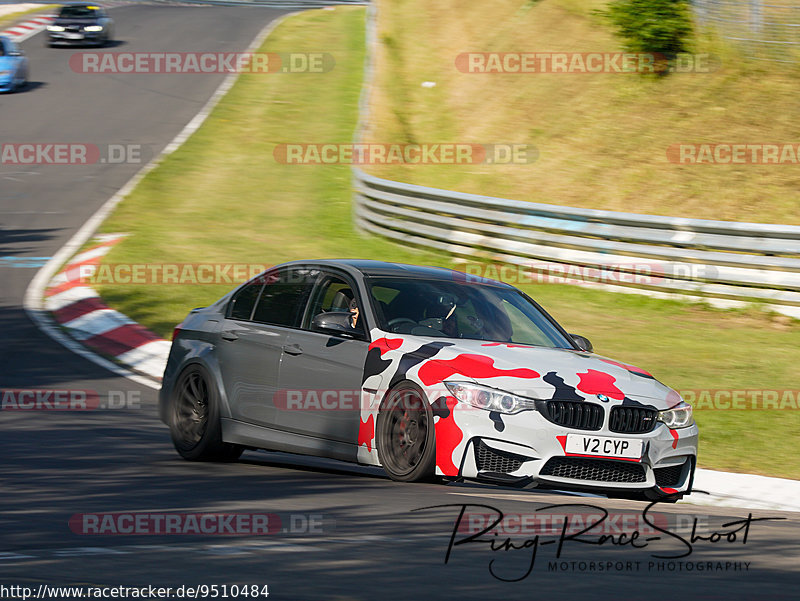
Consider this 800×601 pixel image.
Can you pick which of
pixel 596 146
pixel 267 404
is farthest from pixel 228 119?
pixel 267 404

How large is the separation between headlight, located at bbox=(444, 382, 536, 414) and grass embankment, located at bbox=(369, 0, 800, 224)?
12052mm

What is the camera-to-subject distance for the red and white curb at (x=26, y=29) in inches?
1698

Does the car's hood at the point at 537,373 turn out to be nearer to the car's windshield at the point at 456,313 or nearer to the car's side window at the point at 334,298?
the car's windshield at the point at 456,313

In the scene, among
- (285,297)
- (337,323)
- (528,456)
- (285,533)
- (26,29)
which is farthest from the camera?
A: (26,29)

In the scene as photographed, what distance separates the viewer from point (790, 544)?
6316mm

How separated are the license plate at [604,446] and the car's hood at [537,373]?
24 cm

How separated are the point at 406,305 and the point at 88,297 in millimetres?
8714

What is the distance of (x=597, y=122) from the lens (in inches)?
994

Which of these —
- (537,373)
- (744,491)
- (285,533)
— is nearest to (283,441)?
(537,373)

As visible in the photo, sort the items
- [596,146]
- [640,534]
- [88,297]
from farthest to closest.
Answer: [596,146] < [88,297] < [640,534]

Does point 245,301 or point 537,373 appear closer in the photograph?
point 537,373

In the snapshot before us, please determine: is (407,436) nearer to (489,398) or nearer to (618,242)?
(489,398)

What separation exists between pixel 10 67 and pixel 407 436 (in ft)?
93.3

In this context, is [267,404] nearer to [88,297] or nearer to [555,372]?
[555,372]
